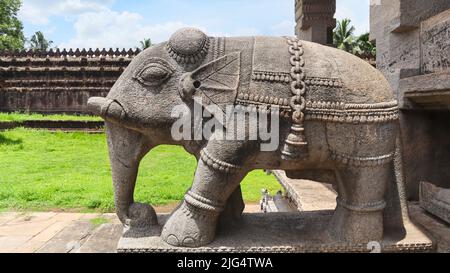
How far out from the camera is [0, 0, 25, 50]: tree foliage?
2603 cm

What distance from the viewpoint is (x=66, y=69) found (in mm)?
18047

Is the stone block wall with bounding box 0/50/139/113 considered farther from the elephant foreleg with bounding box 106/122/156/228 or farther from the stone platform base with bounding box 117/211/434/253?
the stone platform base with bounding box 117/211/434/253

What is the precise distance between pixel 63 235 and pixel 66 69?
55.4ft

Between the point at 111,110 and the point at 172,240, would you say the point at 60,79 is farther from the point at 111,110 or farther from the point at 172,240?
the point at 172,240

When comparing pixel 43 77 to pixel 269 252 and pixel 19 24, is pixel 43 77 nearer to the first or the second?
pixel 19 24

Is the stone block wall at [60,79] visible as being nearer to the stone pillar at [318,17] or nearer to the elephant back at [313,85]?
the stone pillar at [318,17]

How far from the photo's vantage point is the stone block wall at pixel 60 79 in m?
17.7

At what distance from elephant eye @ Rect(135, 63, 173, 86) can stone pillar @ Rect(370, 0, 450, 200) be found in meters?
2.12

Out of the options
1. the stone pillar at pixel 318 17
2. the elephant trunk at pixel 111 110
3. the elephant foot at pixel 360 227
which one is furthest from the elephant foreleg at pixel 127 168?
the stone pillar at pixel 318 17

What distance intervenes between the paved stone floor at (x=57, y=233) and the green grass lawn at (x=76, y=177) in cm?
53

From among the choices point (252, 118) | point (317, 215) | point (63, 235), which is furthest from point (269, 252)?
point (63, 235)

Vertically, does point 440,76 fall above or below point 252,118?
above

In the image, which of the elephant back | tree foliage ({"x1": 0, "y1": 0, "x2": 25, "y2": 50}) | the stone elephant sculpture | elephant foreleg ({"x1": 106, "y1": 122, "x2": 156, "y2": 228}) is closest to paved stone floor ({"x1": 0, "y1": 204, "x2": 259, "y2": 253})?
elephant foreleg ({"x1": 106, "y1": 122, "x2": 156, "y2": 228})

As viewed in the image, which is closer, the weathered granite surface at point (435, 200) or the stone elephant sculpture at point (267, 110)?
the stone elephant sculpture at point (267, 110)
